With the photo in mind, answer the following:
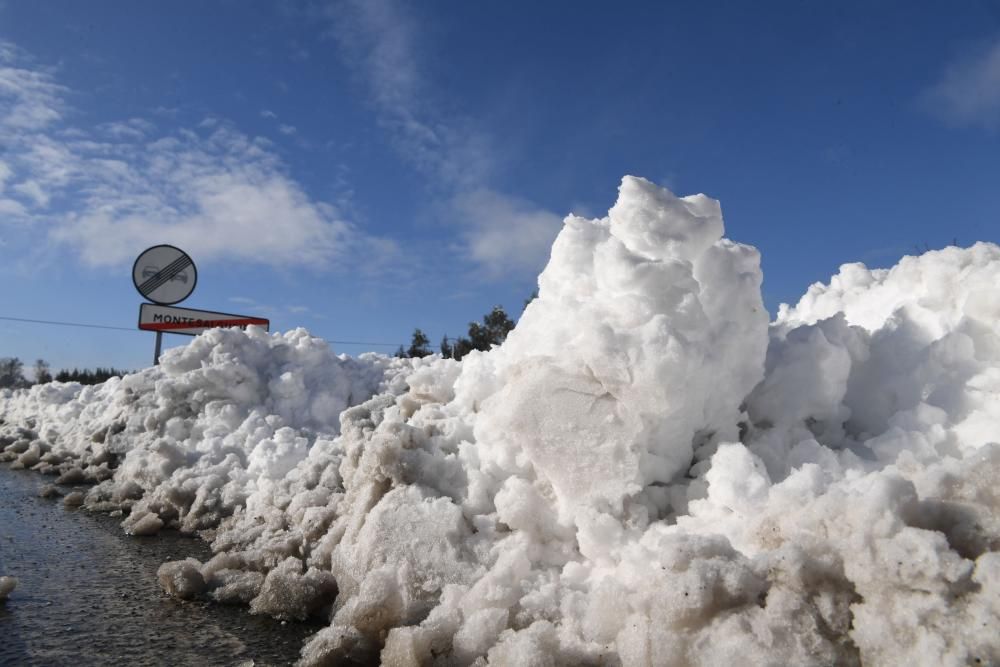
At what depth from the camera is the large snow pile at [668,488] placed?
2.13 meters

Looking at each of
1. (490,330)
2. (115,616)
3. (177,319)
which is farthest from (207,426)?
(490,330)

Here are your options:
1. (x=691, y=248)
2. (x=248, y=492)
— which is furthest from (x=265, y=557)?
(x=691, y=248)

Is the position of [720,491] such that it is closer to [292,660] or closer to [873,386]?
[873,386]

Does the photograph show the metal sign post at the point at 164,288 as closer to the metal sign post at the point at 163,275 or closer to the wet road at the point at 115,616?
the metal sign post at the point at 163,275

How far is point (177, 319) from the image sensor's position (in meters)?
9.10

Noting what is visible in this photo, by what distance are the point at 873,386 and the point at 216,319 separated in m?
8.42

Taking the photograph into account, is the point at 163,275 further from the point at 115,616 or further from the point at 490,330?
the point at 490,330

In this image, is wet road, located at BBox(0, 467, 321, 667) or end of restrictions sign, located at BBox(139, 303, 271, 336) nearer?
wet road, located at BBox(0, 467, 321, 667)

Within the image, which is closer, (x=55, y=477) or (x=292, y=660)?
(x=292, y=660)

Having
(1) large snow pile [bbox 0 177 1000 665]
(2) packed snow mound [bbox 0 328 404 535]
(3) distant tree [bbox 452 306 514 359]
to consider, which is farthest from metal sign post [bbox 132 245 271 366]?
(3) distant tree [bbox 452 306 514 359]

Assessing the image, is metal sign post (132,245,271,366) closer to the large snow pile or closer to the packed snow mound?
the packed snow mound

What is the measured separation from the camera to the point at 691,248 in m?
3.56

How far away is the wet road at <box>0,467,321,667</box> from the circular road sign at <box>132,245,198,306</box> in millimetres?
4608

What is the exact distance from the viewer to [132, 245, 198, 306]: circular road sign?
8898mm
